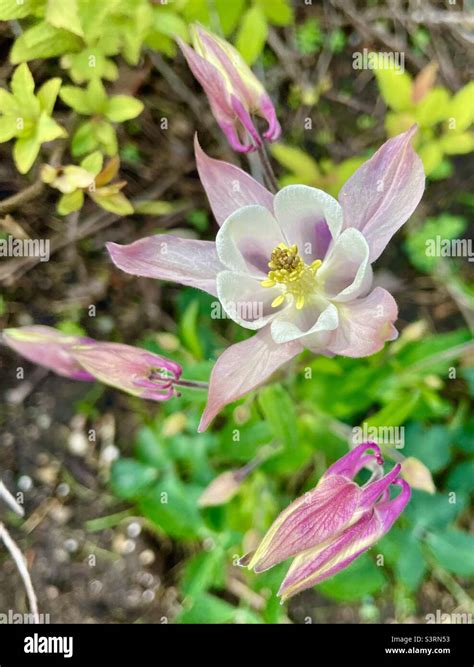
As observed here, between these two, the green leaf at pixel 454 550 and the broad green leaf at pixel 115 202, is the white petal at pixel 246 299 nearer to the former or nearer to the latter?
the broad green leaf at pixel 115 202

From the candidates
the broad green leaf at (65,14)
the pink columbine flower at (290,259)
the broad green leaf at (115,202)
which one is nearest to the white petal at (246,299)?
the pink columbine flower at (290,259)

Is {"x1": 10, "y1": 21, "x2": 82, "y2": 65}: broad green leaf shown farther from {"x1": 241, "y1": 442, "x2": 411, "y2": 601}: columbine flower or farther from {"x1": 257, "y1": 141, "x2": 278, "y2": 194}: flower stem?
{"x1": 241, "y1": 442, "x2": 411, "y2": 601}: columbine flower

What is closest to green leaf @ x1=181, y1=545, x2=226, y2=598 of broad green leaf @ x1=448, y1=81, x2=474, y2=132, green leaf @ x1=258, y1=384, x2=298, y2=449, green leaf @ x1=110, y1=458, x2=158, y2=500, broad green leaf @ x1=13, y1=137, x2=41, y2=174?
green leaf @ x1=110, y1=458, x2=158, y2=500

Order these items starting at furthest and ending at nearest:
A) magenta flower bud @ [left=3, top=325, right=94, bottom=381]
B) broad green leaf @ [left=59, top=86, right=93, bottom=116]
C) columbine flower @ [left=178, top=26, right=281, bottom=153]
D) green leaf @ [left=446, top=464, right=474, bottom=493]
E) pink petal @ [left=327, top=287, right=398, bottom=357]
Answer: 1. green leaf @ [left=446, top=464, right=474, bottom=493]
2. broad green leaf @ [left=59, top=86, right=93, bottom=116]
3. magenta flower bud @ [left=3, top=325, right=94, bottom=381]
4. columbine flower @ [left=178, top=26, right=281, bottom=153]
5. pink petal @ [left=327, top=287, right=398, bottom=357]

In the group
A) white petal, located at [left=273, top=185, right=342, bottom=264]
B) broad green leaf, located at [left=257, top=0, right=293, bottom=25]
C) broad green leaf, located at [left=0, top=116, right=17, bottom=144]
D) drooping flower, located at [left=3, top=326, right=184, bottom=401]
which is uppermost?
broad green leaf, located at [left=257, top=0, right=293, bottom=25]

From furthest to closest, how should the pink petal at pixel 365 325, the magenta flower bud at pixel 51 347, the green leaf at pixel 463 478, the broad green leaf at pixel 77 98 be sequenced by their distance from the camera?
the green leaf at pixel 463 478 < the broad green leaf at pixel 77 98 < the magenta flower bud at pixel 51 347 < the pink petal at pixel 365 325

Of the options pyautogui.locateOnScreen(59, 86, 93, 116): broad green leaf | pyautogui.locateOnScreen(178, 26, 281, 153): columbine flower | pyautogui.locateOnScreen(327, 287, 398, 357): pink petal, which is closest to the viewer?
pyautogui.locateOnScreen(327, 287, 398, 357): pink petal

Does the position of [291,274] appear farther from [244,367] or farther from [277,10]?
[277,10]
